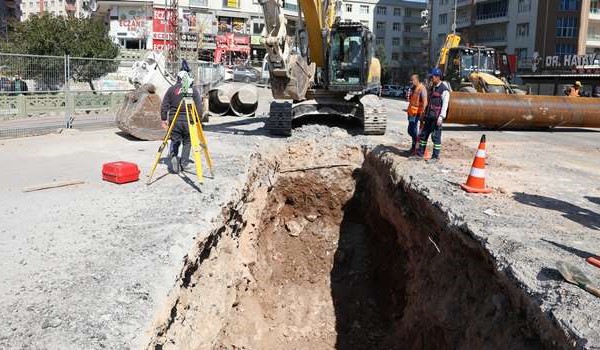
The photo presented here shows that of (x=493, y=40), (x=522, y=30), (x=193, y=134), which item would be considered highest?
(x=522, y=30)

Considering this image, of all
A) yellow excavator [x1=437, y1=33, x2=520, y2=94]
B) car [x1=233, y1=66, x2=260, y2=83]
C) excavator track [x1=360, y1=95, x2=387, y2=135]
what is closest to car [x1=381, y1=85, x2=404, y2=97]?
car [x1=233, y1=66, x2=260, y2=83]

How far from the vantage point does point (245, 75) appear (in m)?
40.1

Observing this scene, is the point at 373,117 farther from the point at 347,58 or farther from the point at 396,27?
the point at 396,27

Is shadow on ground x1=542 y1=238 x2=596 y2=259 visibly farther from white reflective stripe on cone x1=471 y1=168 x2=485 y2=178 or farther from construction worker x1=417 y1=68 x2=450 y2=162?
construction worker x1=417 y1=68 x2=450 y2=162

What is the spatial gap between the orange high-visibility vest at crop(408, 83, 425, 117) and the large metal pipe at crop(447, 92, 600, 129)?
6.12 m

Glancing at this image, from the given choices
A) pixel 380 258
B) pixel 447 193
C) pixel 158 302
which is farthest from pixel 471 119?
pixel 158 302

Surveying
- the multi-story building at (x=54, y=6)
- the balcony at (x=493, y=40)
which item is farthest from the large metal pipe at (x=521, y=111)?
the multi-story building at (x=54, y=6)

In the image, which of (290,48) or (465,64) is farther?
(465,64)

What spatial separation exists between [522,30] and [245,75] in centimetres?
3160

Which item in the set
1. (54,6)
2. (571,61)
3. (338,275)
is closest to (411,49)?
(571,61)

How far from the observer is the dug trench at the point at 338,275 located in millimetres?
5039

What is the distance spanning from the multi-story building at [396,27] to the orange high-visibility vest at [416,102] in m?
74.7

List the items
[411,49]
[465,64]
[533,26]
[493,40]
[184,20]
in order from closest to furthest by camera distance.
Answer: [465,64] < [533,26] < [493,40] < [184,20] < [411,49]

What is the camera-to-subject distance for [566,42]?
49.9 meters
